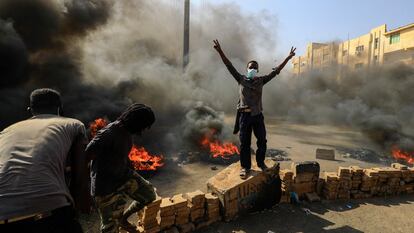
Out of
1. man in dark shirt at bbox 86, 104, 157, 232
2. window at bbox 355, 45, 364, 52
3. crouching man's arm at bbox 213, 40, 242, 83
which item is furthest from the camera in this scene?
window at bbox 355, 45, 364, 52

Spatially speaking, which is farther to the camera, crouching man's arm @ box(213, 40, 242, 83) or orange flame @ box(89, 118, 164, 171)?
orange flame @ box(89, 118, 164, 171)

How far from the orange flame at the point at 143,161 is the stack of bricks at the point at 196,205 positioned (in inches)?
180

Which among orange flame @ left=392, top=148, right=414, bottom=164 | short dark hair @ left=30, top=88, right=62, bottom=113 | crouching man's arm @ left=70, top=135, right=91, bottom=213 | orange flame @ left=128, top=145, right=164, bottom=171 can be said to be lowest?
orange flame @ left=392, top=148, right=414, bottom=164

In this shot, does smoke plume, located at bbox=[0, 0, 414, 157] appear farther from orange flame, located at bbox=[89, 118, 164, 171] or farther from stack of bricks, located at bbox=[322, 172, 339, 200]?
stack of bricks, located at bbox=[322, 172, 339, 200]

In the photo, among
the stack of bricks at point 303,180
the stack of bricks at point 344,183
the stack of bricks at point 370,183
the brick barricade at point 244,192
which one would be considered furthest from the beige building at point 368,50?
the stack of bricks at point 303,180

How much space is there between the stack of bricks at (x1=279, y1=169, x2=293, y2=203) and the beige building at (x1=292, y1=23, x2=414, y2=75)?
26771 millimetres

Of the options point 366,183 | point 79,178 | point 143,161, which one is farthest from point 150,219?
point 143,161

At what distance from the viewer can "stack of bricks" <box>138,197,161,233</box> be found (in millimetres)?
4117

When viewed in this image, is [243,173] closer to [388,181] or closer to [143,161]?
[388,181]

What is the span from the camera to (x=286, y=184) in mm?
5625

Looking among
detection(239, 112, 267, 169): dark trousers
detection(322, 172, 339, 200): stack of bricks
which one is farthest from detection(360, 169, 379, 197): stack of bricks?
detection(239, 112, 267, 169): dark trousers

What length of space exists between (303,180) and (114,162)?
161 inches

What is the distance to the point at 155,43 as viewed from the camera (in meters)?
25.3

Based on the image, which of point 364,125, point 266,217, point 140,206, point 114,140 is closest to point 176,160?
point 266,217
